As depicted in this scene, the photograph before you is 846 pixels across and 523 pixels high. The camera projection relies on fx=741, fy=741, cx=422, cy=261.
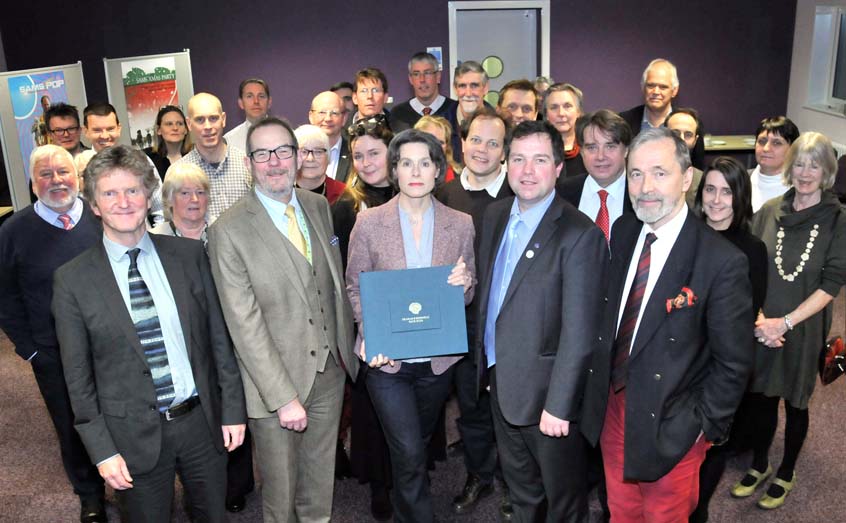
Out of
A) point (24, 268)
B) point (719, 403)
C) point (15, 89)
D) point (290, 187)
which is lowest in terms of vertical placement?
point (719, 403)

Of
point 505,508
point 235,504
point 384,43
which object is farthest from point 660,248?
point 384,43

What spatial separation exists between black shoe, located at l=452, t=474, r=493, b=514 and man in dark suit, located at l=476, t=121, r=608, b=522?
760mm

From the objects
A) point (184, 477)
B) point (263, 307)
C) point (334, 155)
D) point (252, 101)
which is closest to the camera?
point (184, 477)

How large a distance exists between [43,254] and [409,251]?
174 cm

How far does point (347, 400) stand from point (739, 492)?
→ 209 cm

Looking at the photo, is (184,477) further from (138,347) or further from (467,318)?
(467,318)

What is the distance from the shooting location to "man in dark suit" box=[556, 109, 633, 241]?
11.5 feet

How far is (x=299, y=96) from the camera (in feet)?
31.3

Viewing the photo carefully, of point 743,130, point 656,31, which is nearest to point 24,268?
point 656,31

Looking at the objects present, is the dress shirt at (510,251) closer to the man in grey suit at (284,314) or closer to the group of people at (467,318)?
the group of people at (467,318)

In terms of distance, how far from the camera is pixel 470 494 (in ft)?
12.3

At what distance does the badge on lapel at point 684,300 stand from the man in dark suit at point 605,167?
3.48 feet

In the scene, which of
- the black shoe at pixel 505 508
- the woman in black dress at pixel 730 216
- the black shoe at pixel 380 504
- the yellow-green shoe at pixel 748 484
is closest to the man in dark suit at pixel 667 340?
the woman in black dress at pixel 730 216

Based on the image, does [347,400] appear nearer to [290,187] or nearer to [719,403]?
[290,187]
